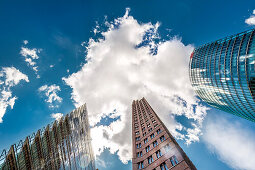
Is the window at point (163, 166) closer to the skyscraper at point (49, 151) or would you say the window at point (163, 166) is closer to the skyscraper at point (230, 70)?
the skyscraper at point (49, 151)

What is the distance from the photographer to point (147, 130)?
44281 millimetres

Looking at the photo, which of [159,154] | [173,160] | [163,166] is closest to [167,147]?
[159,154]

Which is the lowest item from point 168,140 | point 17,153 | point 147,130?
point 168,140

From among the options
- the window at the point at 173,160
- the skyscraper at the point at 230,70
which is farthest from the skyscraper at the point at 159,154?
the skyscraper at the point at 230,70

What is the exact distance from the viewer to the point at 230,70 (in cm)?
6250

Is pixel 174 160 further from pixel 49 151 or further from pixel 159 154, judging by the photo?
pixel 49 151

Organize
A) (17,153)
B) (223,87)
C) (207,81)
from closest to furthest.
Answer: (17,153) → (223,87) → (207,81)

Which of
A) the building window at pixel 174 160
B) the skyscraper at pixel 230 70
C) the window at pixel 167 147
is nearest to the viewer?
the building window at pixel 174 160

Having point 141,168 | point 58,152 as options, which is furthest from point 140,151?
point 58,152

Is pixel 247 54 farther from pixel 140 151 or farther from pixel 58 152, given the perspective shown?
pixel 58 152

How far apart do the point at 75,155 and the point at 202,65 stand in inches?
3234

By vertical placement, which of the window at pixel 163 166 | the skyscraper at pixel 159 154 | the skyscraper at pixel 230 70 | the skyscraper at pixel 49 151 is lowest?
the window at pixel 163 166

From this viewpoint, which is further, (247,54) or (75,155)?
(247,54)

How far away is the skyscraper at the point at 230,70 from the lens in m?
54.9
